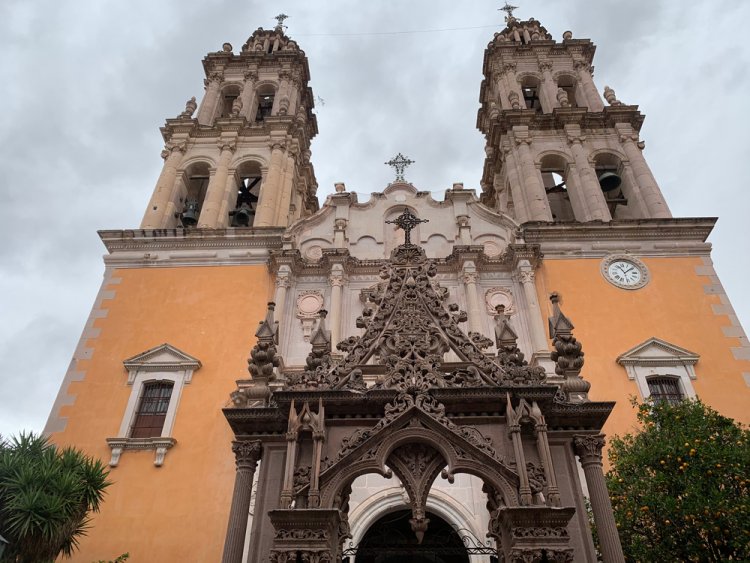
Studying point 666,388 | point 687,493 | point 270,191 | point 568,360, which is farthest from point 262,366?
point 270,191

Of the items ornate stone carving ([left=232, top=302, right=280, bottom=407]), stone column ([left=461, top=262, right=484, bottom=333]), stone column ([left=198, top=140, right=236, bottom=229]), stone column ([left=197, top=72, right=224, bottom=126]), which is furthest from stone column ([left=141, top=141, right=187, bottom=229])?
ornate stone carving ([left=232, top=302, right=280, bottom=407])

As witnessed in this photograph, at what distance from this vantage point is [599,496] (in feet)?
24.2

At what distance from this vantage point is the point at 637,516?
11547mm

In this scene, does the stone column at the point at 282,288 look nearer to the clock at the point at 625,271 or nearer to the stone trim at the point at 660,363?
the stone trim at the point at 660,363

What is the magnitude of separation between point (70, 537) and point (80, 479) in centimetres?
103

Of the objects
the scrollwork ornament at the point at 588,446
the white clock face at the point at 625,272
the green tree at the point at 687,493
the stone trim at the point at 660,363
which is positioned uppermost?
the white clock face at the point at 625,272

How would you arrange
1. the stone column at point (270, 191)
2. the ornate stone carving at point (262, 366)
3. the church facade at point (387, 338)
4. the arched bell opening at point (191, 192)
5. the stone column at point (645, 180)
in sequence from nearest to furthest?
the church facade at point (387, 338), the ornate stone carving at point (262, 366), the stone column at point (645, 180), the stone column at point (270, 191), the arched bell opening at point (191, 192)

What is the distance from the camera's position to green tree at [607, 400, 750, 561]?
1078 cm

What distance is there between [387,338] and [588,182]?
17.1 m

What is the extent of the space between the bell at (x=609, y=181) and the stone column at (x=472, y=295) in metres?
8.07

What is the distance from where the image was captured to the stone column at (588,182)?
73.4ft

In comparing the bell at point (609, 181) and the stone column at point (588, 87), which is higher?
the stone column at point (588, 87)

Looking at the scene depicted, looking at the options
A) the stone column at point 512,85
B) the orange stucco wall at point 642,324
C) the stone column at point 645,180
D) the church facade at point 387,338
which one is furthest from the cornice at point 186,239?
the stone column at point 645,180

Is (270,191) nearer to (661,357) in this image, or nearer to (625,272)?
(625,272)
